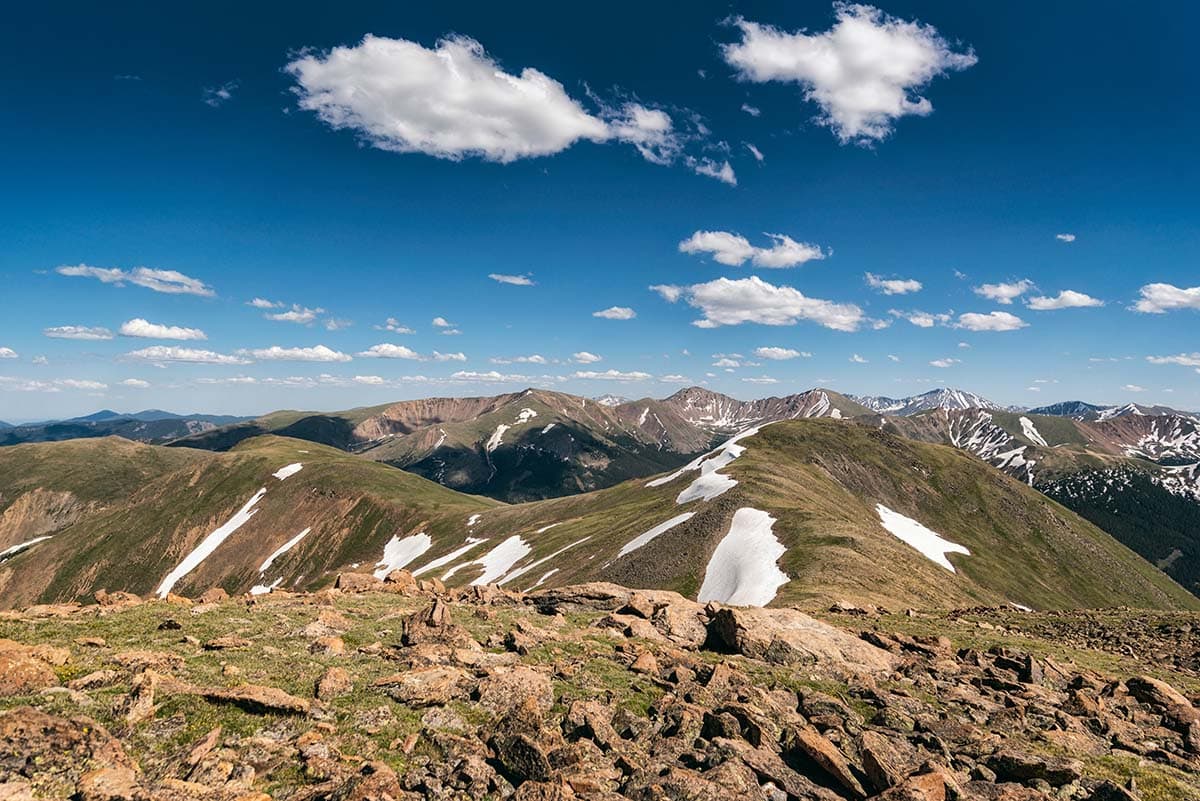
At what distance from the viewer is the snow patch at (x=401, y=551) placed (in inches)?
6147

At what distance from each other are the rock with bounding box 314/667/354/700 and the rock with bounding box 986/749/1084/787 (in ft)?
66.3

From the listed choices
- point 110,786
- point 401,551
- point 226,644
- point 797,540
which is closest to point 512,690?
point 110,786

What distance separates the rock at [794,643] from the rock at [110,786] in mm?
23746

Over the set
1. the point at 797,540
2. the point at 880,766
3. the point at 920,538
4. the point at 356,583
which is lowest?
the point at 920,538

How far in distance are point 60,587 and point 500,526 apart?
16481cm

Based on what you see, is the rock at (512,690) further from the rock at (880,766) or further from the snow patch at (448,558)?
the snow patch at (448,558)

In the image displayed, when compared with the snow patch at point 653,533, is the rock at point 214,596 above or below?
above

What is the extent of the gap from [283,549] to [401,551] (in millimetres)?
53989

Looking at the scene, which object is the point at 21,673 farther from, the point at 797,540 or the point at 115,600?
the point at 797,540

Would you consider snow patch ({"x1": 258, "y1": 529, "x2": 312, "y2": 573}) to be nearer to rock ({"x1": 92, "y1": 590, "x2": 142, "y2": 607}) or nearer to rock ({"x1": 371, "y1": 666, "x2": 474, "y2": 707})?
rock ({"x1": 92, "y1": 590, "x2": 142, "y2": 607})

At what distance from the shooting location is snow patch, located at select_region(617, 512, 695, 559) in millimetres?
93213

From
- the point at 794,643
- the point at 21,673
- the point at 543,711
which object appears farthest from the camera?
the point at 794,643

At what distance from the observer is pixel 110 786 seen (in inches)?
435

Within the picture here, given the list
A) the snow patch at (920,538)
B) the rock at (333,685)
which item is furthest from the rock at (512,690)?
the snow patch at (920,538)
